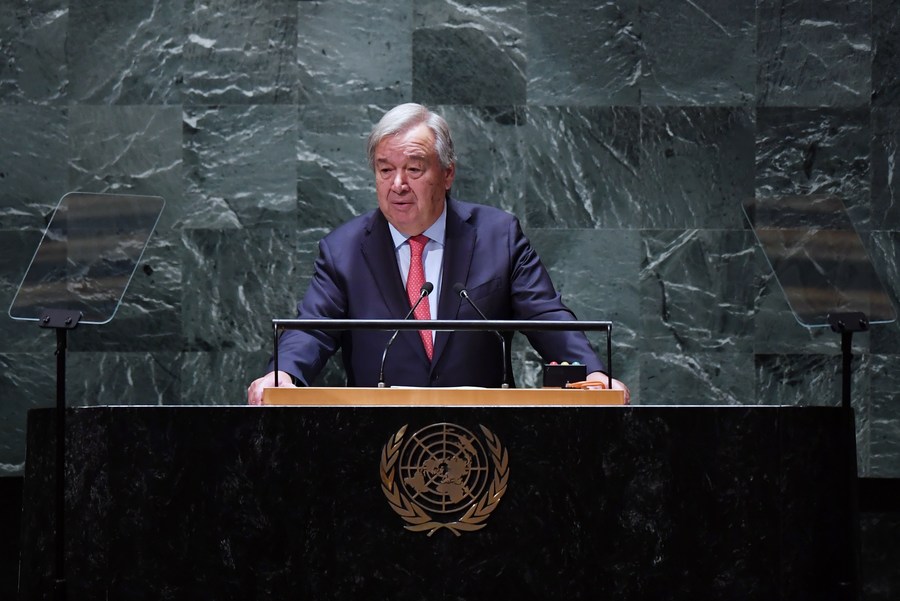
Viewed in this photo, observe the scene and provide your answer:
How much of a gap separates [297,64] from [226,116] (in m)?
0.41

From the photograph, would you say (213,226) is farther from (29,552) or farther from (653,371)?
(29,552)

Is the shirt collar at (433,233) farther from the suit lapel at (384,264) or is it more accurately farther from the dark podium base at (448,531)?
the dark podium base at (448,531)

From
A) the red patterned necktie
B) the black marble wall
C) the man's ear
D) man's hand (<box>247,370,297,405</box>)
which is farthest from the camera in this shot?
the black marble wall

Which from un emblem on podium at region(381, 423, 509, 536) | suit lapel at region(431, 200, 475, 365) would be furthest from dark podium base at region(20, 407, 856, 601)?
suit lapel at region(431, 200, 475, 365)

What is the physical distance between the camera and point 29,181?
5539 millimetres

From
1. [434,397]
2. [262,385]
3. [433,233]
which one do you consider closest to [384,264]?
[433,233]

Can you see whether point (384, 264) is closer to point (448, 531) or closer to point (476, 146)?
point (476, 146)

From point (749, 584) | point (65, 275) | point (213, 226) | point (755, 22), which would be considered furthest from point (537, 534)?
point (755, 22)

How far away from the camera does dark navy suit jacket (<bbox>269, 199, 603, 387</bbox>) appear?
4051 millimetres

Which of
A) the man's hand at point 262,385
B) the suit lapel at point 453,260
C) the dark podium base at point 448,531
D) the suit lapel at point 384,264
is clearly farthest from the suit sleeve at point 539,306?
the dark podium base at point 448,531

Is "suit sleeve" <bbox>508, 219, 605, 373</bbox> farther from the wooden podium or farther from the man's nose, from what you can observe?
the wooden podium

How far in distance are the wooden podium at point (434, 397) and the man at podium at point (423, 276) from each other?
1.03m

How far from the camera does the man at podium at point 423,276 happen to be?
4.07 m

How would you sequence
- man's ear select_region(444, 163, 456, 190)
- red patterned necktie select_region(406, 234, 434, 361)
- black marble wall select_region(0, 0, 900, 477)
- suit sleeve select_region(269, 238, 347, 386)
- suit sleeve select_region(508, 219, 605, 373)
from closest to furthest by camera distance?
suit sleeve select_region(269, 238, 347, 386), suit sleeve select_region(508, 219, 605, 373), red patterned necktie select_region(406, 234, 434, 361), man's ear select_region(444, 163, 456, 190), black marble wall select_region(0, 0, 900, 477)
